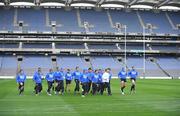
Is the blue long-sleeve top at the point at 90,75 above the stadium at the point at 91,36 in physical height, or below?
below

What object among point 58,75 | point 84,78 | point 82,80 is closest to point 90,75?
point 84,78

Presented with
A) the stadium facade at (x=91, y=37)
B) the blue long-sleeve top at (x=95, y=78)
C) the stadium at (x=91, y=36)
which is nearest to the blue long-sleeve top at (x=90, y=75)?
the blue long-sleeve top at (x=95, y=78)

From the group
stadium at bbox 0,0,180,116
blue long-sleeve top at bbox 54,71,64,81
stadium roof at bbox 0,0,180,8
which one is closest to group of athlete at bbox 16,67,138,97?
blue long-sleeve top at bbox 54,71,64,81

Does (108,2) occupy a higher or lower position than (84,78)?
higher

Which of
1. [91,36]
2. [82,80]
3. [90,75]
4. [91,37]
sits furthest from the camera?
[91,37]

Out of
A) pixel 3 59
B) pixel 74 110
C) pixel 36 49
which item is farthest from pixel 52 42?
pixel 74 110

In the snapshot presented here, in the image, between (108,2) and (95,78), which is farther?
(108,2)

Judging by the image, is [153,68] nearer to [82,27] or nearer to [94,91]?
[82,27]

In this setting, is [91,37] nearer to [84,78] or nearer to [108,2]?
[108,2]

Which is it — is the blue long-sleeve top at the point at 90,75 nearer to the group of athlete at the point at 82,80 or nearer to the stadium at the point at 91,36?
the group of athlete at the point at 82,80

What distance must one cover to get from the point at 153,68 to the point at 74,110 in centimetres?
5980

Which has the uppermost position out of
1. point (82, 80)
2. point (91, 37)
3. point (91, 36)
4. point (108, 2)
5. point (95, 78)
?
point (108, 2)

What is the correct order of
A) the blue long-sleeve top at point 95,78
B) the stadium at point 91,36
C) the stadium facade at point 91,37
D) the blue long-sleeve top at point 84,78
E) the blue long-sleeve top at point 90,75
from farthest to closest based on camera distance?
1. the stadium facade at point 91,37
2. the stadium at point 91,36
3. the blue long-sleeve top at point 90,75
4. the blue long-sleeve top at point 95,78
5. the blue long-sleeve top at point 84,78

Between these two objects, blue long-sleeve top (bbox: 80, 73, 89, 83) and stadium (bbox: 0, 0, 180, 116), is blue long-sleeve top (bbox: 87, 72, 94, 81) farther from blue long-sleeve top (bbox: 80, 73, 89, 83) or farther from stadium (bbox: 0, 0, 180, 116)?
stadium (bbox: 0, 0, 180, 116)
